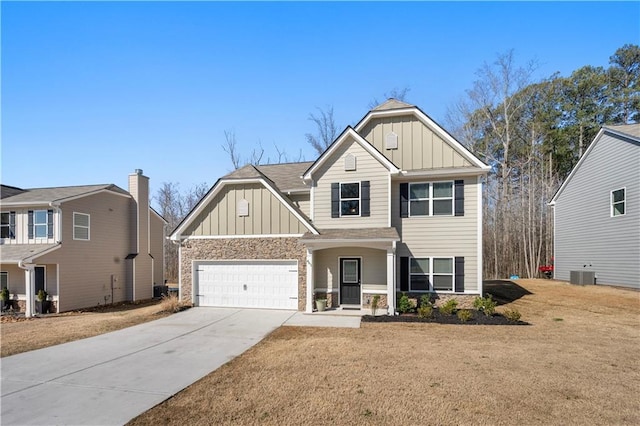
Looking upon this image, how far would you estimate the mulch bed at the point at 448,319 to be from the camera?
11773mm

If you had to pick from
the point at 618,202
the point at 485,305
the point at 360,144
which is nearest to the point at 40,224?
the point at 360,144

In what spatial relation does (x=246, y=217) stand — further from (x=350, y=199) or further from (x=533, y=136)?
(x=533, y=136)

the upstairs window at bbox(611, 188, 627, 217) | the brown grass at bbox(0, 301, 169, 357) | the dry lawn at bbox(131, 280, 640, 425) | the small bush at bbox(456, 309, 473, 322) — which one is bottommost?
the brown grass at bbox(0, 301, 169, 357)

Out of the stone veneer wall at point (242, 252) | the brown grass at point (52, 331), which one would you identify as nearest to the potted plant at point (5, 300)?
the brown grass at point (52, 331)

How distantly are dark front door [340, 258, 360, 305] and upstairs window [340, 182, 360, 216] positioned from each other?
199 centimetres

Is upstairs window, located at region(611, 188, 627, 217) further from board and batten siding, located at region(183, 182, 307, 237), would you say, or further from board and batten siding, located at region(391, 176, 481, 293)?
board and batten siding, located at region(183, 182, 307, 237)

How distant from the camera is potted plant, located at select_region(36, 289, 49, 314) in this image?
17011 millimetres

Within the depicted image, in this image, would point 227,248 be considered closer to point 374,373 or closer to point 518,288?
point 374,373

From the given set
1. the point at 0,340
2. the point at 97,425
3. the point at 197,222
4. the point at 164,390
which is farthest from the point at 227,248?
the point at 97,425

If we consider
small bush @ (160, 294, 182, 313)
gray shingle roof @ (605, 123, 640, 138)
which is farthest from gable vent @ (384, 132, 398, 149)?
small bush @ (160, 294, 182, 313)

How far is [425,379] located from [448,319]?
6228 mm

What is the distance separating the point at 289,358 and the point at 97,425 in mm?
3912

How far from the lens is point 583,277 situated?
1911 centimetres

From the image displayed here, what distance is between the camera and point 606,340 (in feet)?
31.5
